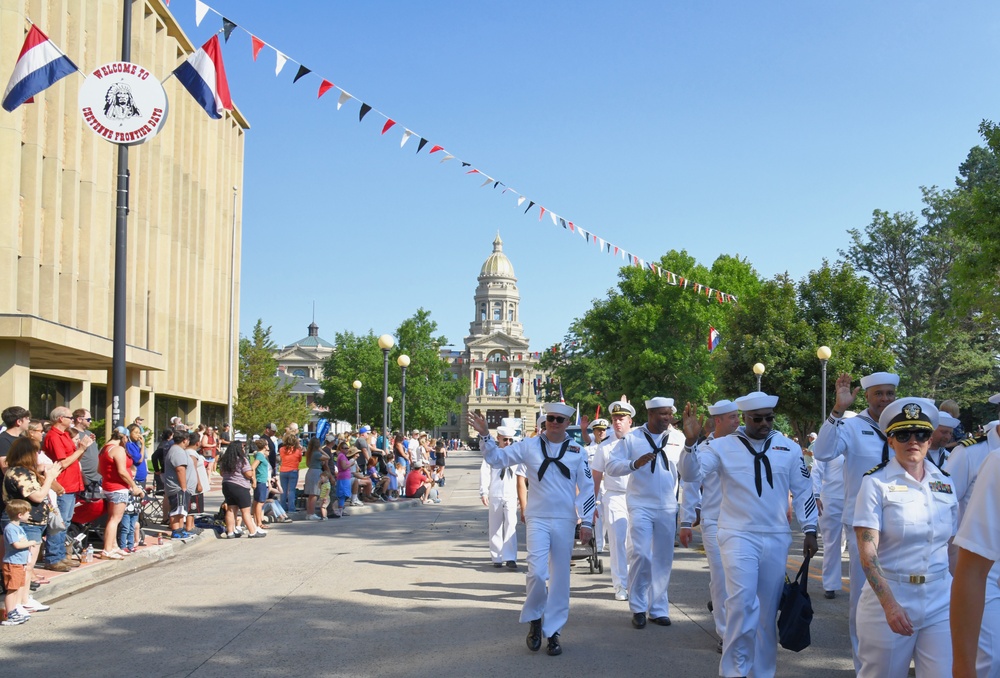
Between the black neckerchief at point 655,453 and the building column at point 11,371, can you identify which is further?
the building column at point 11,371

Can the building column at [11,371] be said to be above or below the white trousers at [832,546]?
above

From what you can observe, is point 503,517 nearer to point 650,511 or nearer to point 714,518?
point 650,511

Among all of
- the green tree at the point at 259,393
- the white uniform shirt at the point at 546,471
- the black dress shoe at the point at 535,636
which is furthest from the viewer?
the green tree at the point at 259,393

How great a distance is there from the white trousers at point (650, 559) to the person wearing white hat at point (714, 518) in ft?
1.17

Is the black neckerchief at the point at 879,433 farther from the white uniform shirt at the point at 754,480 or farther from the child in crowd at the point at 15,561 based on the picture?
the child in crowd at the point at 15,561

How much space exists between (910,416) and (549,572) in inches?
162

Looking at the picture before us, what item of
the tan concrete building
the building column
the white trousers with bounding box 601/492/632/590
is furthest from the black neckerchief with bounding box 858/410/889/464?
the building column

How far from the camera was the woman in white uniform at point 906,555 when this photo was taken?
16.1 feet

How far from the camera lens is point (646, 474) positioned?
9680 mm

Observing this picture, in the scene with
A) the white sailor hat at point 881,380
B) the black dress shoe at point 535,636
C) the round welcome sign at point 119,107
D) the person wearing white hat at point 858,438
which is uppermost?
the round welcome sign at point 119,107

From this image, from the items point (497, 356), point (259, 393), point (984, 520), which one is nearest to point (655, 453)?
point (984, 520)

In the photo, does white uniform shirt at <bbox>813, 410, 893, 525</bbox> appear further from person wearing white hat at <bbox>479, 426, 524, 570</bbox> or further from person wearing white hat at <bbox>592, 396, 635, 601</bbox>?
person wearing white hat at <bbox>479, 426, 524, 570</bbox>

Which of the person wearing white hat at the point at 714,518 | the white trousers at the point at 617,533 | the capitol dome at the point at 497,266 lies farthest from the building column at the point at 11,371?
the capitol dome at the point at 497,266

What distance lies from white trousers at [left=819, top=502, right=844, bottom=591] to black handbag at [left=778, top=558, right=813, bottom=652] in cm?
434
